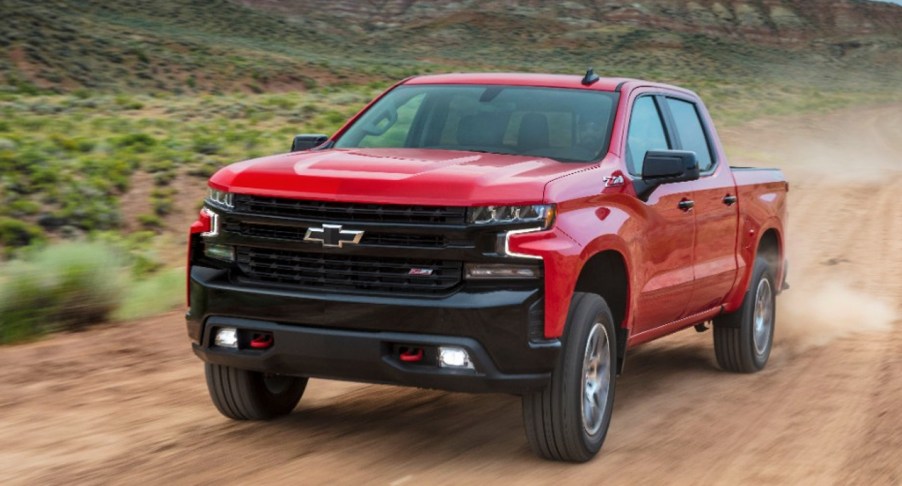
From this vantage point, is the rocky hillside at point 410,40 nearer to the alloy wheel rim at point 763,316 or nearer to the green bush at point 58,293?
the green bush at point 58,293

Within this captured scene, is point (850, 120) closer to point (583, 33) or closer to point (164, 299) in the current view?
point (164, 299)

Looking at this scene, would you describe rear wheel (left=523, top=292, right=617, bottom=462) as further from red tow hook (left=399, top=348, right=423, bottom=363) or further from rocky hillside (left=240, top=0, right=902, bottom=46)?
rocky hillside (left=240, top=0, right=902, bottom=46)

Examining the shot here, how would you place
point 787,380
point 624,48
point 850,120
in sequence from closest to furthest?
point 787,380, point 850,120, point 624,48

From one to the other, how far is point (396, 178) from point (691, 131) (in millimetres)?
3090

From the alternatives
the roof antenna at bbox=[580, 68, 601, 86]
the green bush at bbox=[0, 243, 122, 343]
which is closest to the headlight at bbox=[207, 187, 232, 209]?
the roof antenna at bbox=[580, 68, 601, 86]

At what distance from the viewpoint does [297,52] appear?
85000 millimetres

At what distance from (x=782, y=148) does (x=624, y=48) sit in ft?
232

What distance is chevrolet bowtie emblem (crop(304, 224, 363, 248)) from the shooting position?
563 cm

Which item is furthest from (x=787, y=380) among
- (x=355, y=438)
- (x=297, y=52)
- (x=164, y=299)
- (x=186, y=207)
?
(x=297, y=52)

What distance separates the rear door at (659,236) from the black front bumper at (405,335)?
124 cm

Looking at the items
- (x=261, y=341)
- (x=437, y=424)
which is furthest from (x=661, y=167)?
(x=261, y=341)

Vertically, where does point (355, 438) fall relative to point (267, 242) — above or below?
below

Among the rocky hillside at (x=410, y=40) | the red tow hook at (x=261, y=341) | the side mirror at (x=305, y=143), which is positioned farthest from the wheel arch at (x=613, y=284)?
the rocky hillside at (x=410, y=40)

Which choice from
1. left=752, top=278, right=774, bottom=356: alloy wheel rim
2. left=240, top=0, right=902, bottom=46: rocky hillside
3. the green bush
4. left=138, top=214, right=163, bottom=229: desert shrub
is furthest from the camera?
left=240, top=0, right=902, bottom=46: rocky hillside
